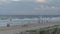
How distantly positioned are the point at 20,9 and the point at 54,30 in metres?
2.22

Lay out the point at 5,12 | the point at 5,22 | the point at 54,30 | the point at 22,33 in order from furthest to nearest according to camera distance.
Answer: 1. the point at 5,12
2. the point at 5,22
3. the point at 54,30
4. the point at 22,33

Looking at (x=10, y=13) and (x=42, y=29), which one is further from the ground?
(x=10, y=13)

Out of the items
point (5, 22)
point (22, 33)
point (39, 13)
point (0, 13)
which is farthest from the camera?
point (39, 13)

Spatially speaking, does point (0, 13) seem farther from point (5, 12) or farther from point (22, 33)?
point (22, 33)

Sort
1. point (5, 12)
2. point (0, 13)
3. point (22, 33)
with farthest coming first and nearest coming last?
point (5, 12), point (0, 13), point (22, 33)

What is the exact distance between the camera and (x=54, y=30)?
2322 mm

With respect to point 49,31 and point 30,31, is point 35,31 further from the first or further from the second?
point 49,31

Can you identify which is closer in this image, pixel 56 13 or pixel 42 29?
pixel 42 29

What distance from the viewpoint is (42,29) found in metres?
2.31

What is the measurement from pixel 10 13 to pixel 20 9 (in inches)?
22.7

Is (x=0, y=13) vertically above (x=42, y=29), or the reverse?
(x=0, y=13)

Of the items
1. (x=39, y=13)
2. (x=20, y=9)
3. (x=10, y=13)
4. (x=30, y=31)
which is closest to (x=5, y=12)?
(x=10, y=13)

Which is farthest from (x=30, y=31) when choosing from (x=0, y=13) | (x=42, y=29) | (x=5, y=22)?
(x=0, y=13)

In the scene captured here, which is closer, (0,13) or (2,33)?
(2,33)
